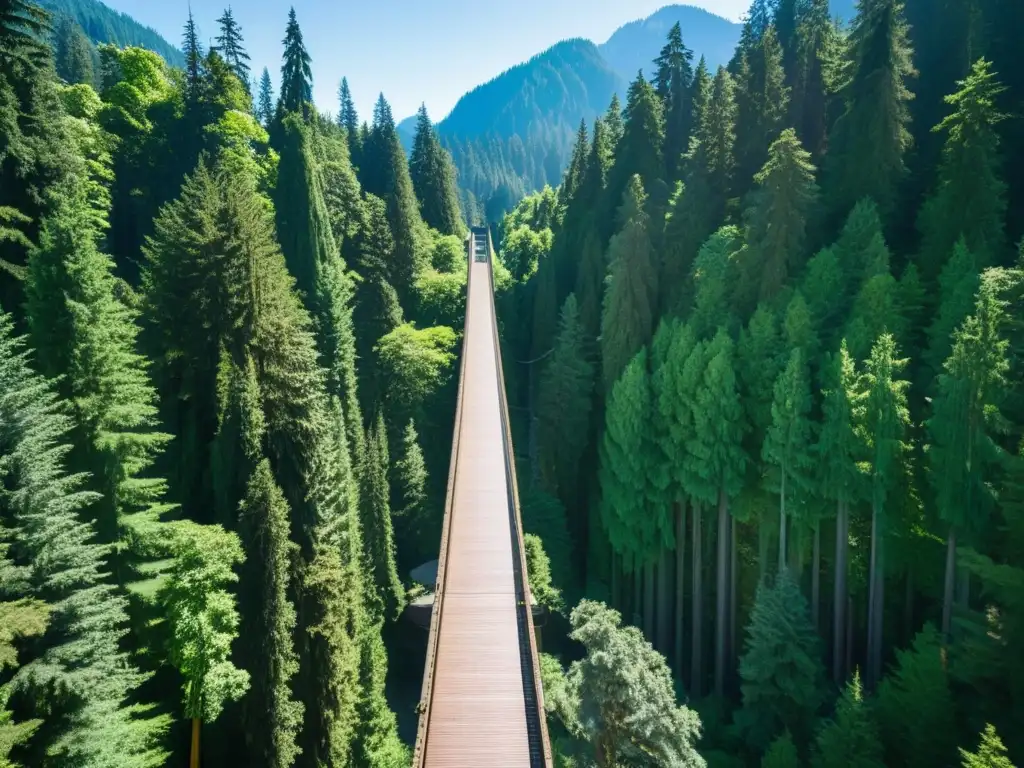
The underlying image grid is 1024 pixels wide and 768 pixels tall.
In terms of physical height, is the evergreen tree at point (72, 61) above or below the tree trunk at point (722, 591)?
above

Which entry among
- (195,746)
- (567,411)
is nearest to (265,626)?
(195,746)

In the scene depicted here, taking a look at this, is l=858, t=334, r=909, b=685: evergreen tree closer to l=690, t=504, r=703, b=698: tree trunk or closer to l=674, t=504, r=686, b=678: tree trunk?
l=690, t=504, r=703, b=698: tree trunk

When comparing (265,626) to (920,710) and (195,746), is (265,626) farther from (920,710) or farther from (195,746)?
(920,710)

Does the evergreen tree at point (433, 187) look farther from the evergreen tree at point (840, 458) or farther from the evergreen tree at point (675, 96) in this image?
the evergreen tree at point (840, 458)

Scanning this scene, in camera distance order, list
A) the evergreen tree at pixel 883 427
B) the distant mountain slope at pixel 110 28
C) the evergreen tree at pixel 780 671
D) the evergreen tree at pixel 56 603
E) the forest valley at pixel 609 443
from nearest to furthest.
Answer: the evergreen tree at pixel 56 603
the forest valley at pixel 609 443
the evergreen tree at pixel 883 427
the evergreen tree at pixel 780 671
the distant mountain slope at pixel 110 28

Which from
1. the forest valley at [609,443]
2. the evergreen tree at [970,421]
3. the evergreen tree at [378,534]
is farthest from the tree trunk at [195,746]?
the evergreen tree at [970,421]

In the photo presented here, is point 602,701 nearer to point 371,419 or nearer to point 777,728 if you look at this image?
point 777,728

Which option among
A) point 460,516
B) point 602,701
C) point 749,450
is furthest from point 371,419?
point 602,701
